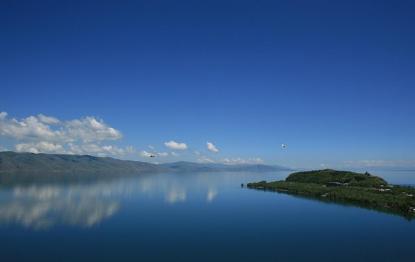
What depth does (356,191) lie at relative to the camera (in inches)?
3688

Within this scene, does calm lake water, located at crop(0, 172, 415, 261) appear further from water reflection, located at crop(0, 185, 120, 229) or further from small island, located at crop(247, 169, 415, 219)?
small island, located at crop(247, 169, 415, 219)

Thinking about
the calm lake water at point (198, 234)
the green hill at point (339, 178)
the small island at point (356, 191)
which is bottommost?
the calm lake water at point (198, 234)

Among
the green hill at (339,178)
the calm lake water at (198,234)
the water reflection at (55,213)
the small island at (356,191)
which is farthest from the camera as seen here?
the green hill at (339,178)

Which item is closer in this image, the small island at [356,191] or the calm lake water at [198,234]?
the calm lake water at [198,234]

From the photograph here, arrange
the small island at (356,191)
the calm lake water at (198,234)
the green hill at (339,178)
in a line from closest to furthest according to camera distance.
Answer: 1. the calm lake water at (198,234)
2. the small island at (356,191)
3. the green hill at (339,178)

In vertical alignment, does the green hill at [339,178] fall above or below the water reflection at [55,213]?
above

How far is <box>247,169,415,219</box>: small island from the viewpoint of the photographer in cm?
7281

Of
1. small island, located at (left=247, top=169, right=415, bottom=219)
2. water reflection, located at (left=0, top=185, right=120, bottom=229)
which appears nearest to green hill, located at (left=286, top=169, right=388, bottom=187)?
small island, located at (left=247, top=169, right=415, bottom=219)

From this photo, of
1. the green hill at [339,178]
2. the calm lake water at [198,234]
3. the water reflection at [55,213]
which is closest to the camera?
the calm lake water at [198,234]

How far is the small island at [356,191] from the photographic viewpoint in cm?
7281

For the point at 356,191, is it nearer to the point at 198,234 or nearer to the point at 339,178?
the point at 339,178

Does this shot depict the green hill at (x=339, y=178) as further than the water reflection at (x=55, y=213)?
Yes

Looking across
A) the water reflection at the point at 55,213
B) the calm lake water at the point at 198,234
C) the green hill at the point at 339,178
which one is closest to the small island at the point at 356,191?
the green hill at the point at 339,178

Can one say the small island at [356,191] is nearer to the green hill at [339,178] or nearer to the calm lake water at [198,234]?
the green hill at [339,178]
